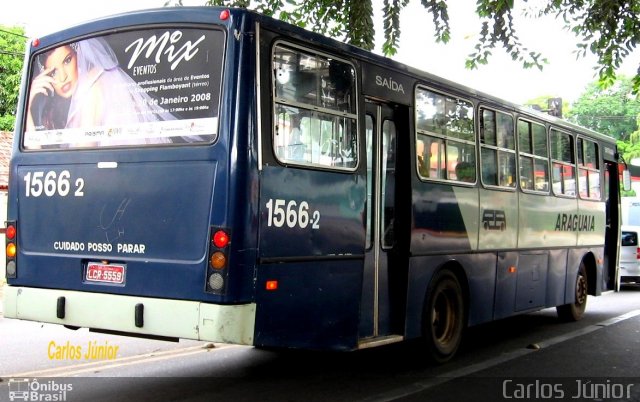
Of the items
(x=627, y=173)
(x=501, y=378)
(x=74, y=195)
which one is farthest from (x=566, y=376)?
(x=627, y=173)

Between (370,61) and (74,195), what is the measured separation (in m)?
2.89

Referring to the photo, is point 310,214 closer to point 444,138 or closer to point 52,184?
point 52,184

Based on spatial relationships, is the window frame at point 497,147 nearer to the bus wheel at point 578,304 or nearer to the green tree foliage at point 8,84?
the bus wheel at point 578,304

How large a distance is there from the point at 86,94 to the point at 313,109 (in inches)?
75.6

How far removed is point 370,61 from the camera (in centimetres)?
645

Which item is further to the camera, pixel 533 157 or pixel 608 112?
pixel 608 112

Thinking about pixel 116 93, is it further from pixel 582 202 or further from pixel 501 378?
pixel 582 202

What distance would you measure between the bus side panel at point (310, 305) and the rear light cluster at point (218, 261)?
0.29 meters

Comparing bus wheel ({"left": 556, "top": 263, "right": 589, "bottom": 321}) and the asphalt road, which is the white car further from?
the asphalt road

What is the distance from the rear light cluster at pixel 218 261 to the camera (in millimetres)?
5000

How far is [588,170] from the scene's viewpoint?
11281mm

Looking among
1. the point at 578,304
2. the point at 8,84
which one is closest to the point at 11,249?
the point at 578,304

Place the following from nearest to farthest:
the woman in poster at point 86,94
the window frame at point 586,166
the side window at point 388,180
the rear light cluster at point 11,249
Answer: the woman in poster at point 86,94
the rear light cluster at point 11,249
the side window at point 388,180
the window frame at point 586,166

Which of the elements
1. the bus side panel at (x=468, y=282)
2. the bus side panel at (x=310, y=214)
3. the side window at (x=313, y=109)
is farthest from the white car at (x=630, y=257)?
the side window at (x=313, y=109)
